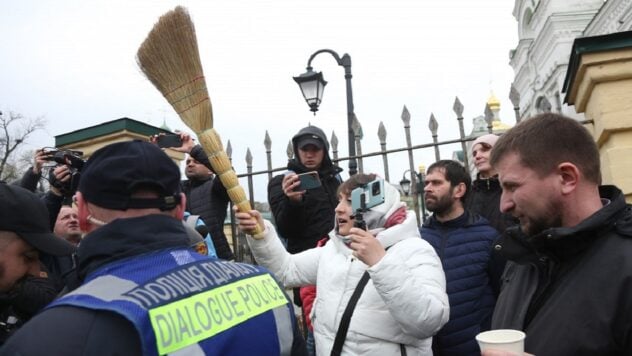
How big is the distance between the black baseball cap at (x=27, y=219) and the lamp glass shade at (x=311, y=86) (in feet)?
19.6

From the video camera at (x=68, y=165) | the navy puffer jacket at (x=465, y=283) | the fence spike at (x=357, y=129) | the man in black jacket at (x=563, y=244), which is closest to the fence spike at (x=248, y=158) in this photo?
the fence spike at (x=357, y=129)

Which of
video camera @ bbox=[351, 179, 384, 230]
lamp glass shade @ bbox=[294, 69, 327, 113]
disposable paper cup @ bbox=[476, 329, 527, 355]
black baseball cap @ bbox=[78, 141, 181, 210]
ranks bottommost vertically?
disposable paper cup @ bbox=[476, 329, 527, 355]

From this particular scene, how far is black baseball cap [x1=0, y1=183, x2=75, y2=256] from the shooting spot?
1.92 meters

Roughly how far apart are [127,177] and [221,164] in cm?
131

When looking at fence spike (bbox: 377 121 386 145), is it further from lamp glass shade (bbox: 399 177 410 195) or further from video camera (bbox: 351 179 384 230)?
lamp glass shade (bbox: 399 177 410 195)

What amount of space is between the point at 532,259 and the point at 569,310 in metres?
0.26

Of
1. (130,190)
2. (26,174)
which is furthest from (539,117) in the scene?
(26,174)

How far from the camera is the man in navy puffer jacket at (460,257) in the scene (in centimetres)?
297

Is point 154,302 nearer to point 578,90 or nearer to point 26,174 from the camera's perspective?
point 26,174

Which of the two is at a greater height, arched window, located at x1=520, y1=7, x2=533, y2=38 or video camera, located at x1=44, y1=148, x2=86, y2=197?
arched window, located at x1=520, y1=7, x2=533, y2=38

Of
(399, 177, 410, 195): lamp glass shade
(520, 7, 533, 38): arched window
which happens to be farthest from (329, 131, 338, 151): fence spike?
(520, 7, 533, 38): arched window

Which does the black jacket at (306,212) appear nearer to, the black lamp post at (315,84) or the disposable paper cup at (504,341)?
the disposable paper cup at (504,341)

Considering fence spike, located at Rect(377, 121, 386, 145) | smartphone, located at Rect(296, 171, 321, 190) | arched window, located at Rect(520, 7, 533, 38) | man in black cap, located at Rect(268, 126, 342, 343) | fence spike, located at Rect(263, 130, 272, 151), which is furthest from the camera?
arched window, located at Rect(520, 7, 533, 38)

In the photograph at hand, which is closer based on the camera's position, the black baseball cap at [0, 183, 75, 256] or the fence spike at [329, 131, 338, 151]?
the black baseball cap at [0, 183, 75, 256]
